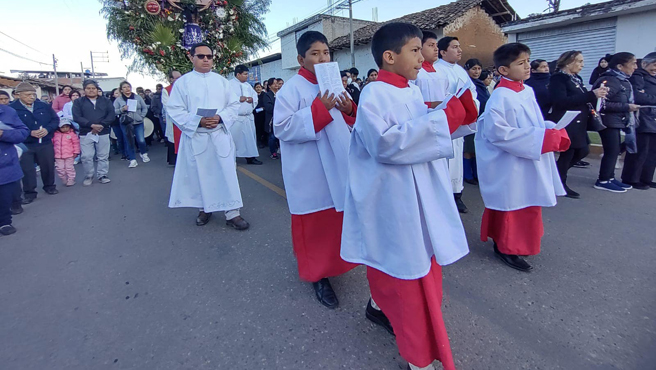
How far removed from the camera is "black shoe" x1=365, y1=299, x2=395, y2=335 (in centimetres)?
231

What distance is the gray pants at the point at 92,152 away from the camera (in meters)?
7.27

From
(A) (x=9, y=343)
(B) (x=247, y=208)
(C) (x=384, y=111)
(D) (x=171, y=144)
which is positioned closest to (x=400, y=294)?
(C) (x=384, y=111)

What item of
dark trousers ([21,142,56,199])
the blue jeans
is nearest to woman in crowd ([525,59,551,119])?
dark trousers ([21,142,56,199])

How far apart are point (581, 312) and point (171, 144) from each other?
25.9 feet

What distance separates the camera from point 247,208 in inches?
199

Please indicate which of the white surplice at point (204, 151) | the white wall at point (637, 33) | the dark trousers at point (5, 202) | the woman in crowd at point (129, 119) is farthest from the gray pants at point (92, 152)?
the white wall at point (637, 33)

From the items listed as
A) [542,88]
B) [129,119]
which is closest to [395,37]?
[542,88]

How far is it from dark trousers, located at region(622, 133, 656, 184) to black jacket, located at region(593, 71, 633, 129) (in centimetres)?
42

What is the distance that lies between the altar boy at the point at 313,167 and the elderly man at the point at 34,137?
534 centimetres

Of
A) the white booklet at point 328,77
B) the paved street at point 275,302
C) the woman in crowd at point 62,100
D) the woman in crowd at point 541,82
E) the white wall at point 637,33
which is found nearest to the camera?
the paved street at point 275,302

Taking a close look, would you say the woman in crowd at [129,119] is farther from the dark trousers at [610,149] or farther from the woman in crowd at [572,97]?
the dark trousers at [610,149]

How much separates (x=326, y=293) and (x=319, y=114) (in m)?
1.23

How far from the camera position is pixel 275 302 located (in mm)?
2729

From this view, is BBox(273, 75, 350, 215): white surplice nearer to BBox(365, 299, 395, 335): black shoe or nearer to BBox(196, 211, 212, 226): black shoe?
BBox(365, 299, 395, 335): black shoe
